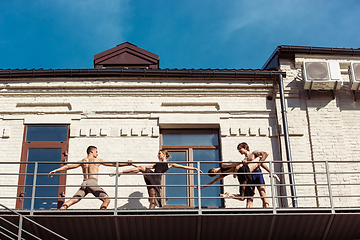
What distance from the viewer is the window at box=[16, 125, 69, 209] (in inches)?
466

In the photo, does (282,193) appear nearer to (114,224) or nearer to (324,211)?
(324,211)

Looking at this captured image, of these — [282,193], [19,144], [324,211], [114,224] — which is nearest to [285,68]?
[282,193]

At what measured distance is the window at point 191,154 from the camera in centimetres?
1198

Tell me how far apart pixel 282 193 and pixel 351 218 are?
2005mm

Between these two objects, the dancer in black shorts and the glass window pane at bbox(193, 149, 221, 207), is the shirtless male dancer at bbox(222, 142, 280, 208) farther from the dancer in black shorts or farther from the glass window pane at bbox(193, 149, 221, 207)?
the dancer in black shorts

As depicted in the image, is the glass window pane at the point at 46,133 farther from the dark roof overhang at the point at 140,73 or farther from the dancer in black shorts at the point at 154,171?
the dancer in black shorts at the point at 154,171

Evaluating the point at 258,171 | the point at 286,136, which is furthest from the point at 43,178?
the point at 286,136

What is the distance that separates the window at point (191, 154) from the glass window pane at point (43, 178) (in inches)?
104

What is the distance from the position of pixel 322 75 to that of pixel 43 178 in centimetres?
745

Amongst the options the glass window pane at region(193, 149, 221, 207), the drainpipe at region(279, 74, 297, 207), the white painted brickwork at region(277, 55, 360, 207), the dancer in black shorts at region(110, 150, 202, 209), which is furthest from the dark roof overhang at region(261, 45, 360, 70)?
the dancer in black shorts at region(110, 150, 202, 209)

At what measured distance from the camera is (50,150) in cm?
1244

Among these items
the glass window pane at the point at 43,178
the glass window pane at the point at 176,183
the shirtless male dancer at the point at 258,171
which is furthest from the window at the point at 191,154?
the glass window pane at the point at 43,178

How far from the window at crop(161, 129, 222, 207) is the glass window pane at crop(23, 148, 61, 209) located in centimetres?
265

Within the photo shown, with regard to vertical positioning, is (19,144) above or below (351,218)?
above
